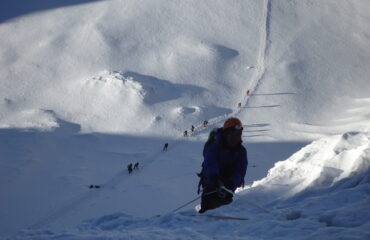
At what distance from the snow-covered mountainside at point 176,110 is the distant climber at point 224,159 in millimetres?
574

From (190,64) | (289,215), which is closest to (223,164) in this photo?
(289,215)

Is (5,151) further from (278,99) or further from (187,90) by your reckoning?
(278,99)

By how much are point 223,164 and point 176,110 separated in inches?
940

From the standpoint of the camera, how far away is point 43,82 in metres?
34.4

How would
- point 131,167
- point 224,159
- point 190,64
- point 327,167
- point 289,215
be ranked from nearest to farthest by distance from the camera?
1. point 289,215
2. point 224,159
3. point 327,167
4. point 131,167
5. point 190,64

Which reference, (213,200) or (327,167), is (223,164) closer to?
(213,200)

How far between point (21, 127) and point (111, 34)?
16016 millimetres

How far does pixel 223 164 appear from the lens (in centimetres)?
613

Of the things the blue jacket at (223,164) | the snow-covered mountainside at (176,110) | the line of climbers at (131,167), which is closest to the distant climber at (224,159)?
the blue jacket at (223,164)

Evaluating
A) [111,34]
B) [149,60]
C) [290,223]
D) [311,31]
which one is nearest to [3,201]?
[290,223]

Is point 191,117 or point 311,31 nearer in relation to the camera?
point 191,117

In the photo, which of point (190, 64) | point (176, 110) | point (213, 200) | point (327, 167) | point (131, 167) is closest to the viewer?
point (213, 200)

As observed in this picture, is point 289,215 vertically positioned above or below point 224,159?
below

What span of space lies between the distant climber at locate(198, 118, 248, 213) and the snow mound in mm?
2035
